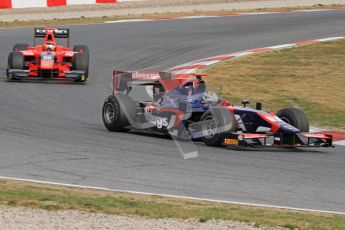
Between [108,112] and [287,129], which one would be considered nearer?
[287,129]

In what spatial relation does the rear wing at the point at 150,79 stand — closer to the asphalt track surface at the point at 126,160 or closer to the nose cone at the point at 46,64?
the asphalt track surface at the point at 126,160

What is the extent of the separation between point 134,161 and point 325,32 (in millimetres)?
18104

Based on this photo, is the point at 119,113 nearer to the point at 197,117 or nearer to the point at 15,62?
the point at 197,117

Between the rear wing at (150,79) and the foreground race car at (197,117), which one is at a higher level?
the rear wing at (150,79)

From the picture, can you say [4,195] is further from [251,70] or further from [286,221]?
[251,70]

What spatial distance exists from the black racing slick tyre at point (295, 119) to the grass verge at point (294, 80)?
214 centimetres

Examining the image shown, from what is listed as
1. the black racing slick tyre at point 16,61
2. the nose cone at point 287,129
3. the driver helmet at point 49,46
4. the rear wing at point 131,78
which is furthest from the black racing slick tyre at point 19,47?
the nose cone at point 287,129

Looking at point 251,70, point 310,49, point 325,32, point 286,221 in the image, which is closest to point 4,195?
point 286,221

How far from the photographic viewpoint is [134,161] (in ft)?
39.9

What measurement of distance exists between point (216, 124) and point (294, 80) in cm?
826

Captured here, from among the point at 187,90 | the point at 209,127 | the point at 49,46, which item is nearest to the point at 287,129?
the point at 209,127

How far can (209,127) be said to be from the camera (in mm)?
13367

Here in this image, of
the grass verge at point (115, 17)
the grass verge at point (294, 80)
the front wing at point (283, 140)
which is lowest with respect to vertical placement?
the front wing at point (283, 140)

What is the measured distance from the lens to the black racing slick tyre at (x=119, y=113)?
569 inches
